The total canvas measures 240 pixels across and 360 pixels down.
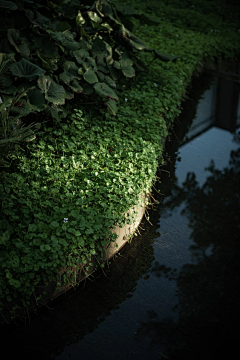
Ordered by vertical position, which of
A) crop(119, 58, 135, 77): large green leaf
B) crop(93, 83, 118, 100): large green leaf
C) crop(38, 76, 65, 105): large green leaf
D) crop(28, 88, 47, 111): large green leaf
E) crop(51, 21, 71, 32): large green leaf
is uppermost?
crop(51, 21, 71, 32): large green leaf

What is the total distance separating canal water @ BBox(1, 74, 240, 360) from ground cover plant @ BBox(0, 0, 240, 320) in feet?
0.86

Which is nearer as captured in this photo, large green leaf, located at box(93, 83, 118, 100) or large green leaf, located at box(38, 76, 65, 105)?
large green leaf, located at box(38, 76, 65, 105)

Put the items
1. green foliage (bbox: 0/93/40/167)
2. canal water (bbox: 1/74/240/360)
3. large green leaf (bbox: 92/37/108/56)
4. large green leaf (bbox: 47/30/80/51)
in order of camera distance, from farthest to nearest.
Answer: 1. large green leaf (bbox: 92/37/108/56)
2. large green leaf (bbox: 47/30/80/51)
3. green foliage (bbox: 0/93/40/167)
4. canal water (bbox: 1/74/240/360)

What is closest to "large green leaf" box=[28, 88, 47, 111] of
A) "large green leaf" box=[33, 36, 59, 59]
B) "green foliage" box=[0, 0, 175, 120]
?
"green foliage" box=[0, 0, 175, 120]

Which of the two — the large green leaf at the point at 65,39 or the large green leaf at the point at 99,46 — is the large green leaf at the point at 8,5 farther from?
the large green leaf at the point at 99,46

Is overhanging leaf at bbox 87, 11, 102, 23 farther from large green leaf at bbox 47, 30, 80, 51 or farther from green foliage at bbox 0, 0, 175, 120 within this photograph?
large green leaf at bbox 47, 30, 80, 51

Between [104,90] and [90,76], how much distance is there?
0.24 metres

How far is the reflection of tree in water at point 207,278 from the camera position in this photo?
2674mm

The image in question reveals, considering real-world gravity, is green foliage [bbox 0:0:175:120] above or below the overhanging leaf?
below

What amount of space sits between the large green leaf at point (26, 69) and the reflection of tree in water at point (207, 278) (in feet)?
6.70

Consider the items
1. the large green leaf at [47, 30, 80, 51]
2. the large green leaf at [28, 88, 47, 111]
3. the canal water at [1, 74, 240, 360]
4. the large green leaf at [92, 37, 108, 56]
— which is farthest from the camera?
the large green leaf at [92, 37, 108, 56]

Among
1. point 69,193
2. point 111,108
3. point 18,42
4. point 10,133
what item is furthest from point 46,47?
point 69,193

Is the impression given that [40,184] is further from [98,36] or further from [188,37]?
[188,37]

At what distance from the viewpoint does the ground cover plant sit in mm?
2822
